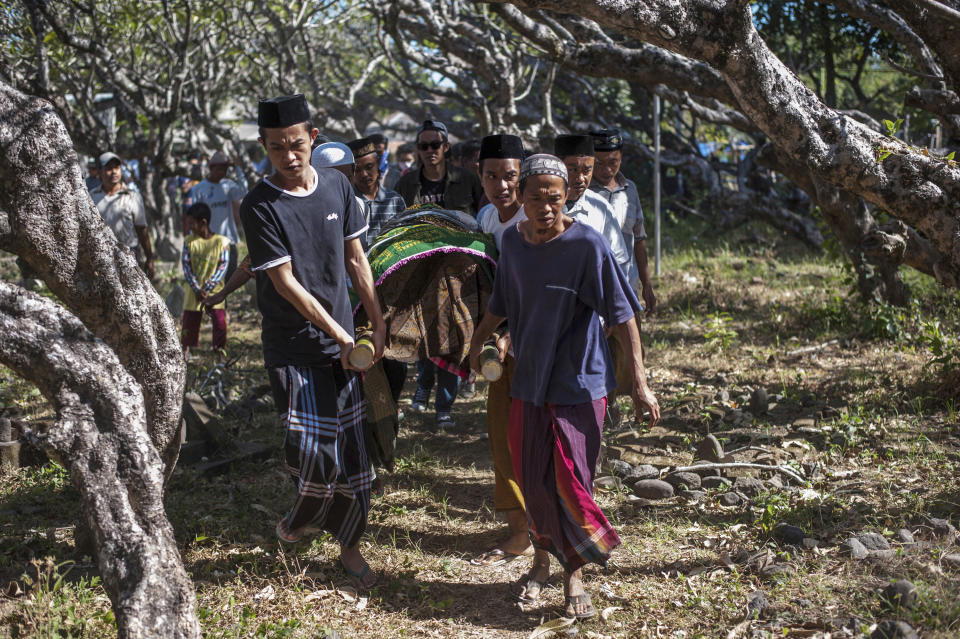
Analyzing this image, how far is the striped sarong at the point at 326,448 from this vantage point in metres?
4.11

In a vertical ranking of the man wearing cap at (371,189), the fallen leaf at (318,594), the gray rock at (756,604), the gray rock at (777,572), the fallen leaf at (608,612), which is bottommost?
the fallen leaf at (608,612)

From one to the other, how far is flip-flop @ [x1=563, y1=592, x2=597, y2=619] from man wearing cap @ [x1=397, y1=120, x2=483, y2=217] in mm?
3188

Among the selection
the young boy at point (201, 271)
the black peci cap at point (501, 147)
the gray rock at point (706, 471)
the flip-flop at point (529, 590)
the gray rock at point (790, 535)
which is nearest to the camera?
the flip-flop at point (529, 590)

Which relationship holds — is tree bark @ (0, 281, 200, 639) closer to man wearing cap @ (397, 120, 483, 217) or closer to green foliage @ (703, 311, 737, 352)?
man wearing cap @ (397, 120, 483, 217)

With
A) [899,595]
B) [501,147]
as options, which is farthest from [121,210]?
[899,595]

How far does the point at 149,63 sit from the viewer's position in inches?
767

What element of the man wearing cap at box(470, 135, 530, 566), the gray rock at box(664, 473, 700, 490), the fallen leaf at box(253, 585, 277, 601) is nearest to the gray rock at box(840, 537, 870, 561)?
the gray rock at box(664, 473, 700, 490)

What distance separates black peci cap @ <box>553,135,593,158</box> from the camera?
4941 millimetres

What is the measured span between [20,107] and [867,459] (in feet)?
15.8

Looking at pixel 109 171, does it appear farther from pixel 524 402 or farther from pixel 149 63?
pixel 149 63

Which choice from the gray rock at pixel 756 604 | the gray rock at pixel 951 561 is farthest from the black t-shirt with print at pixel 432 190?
the gray rock at pixel 951 561

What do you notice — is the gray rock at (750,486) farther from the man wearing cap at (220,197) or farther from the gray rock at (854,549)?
the man wearing cap at (220,197)

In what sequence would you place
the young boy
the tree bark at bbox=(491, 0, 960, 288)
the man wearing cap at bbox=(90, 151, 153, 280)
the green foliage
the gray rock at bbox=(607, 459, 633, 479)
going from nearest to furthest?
the tree bark at bbox=(491, 0, 960, 288) < the gray rock at bbox=(607, 459, 633, 479) < the green foliage < the young boy < the man wearing cap at bbox=(90, 151, 153, 280)

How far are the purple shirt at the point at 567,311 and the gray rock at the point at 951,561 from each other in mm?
1604
